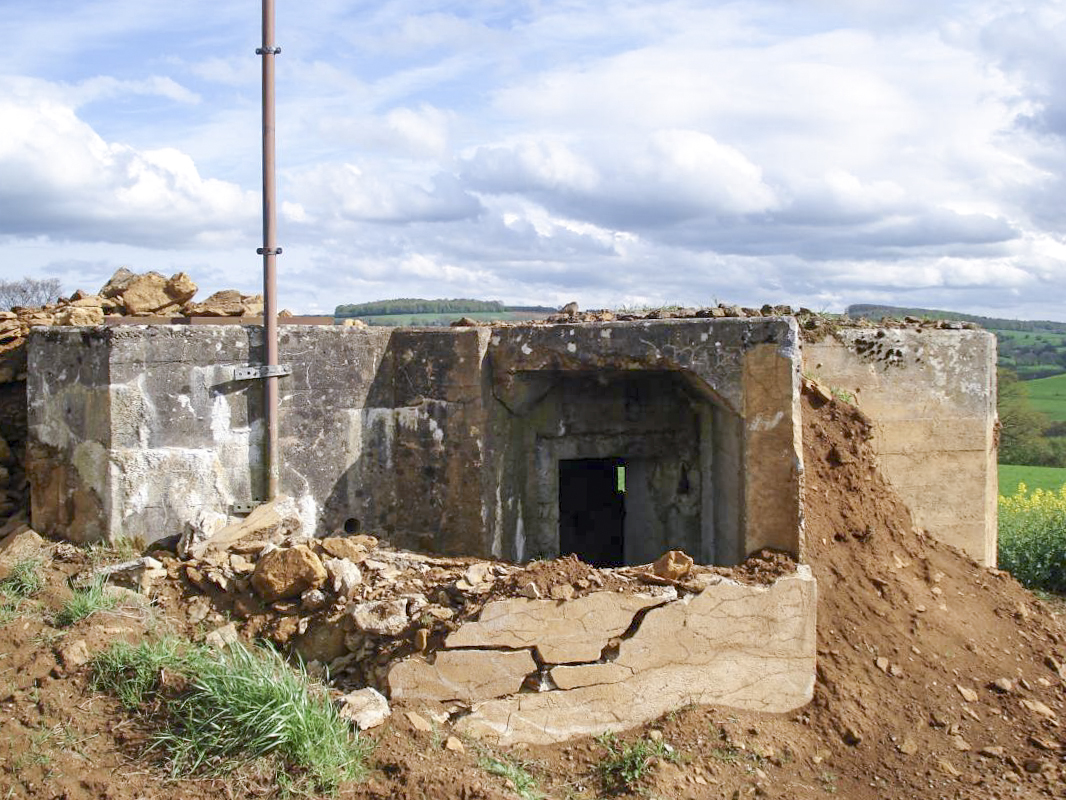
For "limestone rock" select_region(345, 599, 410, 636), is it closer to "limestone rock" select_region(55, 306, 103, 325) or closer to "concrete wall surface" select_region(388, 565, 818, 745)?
"concrete wall surface" select_region(388, 565, 818, 745)

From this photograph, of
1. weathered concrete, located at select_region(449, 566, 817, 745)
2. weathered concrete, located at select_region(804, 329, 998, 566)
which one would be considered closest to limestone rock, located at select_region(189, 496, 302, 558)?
weathered concrete, located at select_region(449, 566, 817, 745)

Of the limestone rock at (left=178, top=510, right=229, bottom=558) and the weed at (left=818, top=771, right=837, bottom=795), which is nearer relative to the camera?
the weed at (left=818, top=771, right=837, bottom=795)

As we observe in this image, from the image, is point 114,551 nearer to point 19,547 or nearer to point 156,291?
point 19,547

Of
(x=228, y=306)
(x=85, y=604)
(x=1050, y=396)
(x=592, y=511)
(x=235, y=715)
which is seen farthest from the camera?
(x=1050, y=396)

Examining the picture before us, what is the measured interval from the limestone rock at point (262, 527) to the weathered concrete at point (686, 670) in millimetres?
1617

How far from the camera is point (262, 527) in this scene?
6.45 m

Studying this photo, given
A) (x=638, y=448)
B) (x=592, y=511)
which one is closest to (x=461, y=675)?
(x=638, y=448)

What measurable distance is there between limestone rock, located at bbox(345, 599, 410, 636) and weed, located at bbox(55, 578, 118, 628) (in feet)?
4.49

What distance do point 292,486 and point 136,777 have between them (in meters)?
2.51

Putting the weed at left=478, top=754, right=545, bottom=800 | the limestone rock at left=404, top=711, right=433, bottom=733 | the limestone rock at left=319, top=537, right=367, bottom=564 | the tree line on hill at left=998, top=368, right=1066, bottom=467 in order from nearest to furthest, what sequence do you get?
the weed at left=478, top=754, right=545, bottom=800, the limestone rock at left=404, top=711, right=433, bottom=733, the limestone rock at left=319, top=537, right=367, bottom=564, the tree line on hill at left=998, top=368, right=1066, bottom=467

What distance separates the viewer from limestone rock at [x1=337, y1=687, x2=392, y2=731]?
5.00 m

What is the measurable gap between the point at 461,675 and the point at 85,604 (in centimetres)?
216

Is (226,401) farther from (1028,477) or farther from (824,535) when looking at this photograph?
(1028,477)

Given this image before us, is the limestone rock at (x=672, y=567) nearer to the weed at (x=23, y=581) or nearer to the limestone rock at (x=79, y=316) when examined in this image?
the weed at (x=23, y=581)
